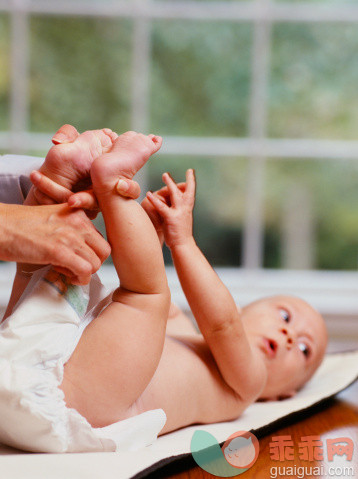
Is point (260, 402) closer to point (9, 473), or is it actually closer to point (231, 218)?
point (9, 473)

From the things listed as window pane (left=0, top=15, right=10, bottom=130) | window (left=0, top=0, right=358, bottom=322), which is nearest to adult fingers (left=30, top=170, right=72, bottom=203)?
window (left=0, top=0, right=358, bottom=322)

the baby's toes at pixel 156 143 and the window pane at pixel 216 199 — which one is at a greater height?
the baby's toes at pixel 156 143

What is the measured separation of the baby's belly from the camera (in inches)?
44.4

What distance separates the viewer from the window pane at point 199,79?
250 centimetres

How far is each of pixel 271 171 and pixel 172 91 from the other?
0.52m

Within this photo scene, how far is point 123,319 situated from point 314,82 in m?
1.83

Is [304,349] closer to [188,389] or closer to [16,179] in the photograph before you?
[188,389]

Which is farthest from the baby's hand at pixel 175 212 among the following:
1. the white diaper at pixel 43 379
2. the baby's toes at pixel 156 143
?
the white diaper at pixel 43 379

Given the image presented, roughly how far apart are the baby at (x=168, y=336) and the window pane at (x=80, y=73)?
124 cm

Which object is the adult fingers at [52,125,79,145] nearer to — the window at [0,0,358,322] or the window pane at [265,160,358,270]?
the window at [0,0,358,322]

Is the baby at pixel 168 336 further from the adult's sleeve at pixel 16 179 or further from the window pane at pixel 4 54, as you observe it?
the window pane at pixel 4 54

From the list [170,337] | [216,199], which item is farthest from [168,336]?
[216,199]

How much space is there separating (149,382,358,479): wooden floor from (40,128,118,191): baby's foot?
47 centimetres

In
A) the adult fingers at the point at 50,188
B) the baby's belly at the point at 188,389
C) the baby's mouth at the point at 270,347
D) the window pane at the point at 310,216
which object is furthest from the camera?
the window pane at the point at 310,216
